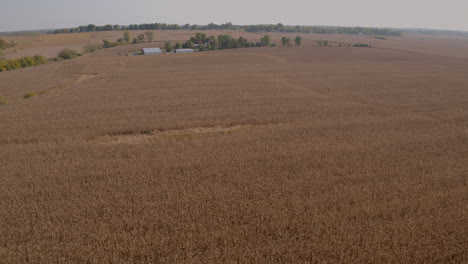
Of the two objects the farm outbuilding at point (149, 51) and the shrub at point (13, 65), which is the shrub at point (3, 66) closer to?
the shrub at point (13, 65)

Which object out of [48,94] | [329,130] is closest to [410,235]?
[329,130]

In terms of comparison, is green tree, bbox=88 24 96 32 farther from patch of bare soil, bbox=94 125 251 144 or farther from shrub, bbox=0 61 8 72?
patch of bare soil, bbox=94 125 251 144

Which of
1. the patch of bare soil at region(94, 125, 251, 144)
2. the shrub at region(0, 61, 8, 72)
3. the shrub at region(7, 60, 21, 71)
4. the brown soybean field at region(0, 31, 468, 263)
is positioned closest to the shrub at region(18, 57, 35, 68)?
the shrub at region(7, 60, 21, 71)

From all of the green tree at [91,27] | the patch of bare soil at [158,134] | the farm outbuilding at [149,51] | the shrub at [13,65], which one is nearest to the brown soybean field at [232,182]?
the patch of bare soil at [158,134]

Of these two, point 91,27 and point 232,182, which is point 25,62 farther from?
point 91,27

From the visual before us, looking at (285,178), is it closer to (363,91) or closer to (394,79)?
(363,91)

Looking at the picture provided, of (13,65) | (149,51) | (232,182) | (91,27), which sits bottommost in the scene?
(232,182)

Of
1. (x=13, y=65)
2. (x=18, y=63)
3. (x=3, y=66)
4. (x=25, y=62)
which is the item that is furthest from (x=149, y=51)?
(x=3, y=66)
